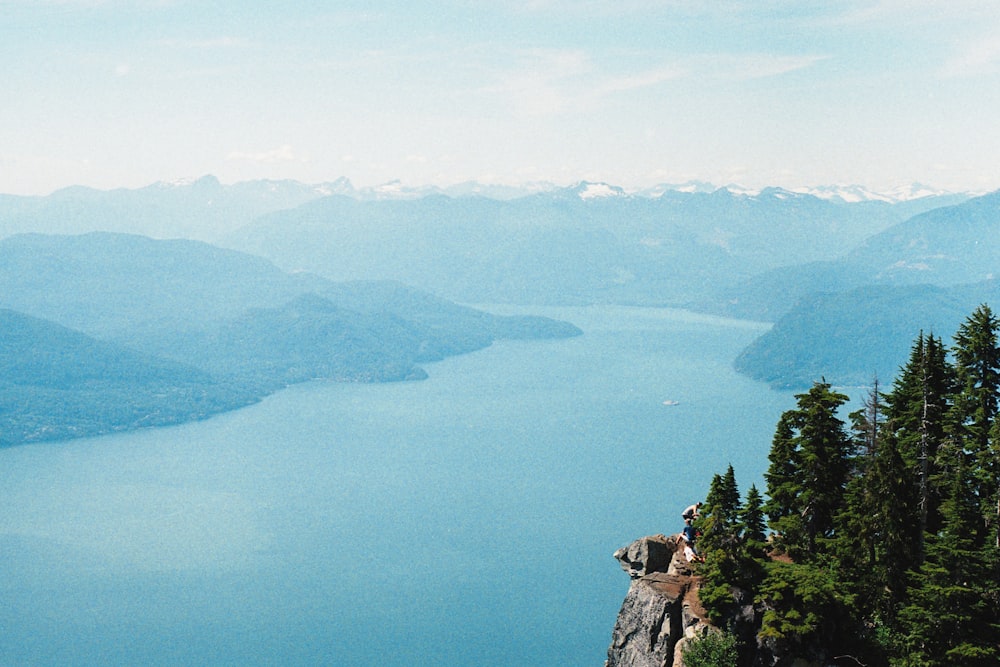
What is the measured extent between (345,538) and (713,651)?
322ft

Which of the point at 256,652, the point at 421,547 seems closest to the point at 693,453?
the point at 421,547

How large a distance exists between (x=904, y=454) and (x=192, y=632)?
79.6 metres

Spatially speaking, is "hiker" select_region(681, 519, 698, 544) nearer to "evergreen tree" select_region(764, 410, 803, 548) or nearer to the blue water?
"evergreen tree" select_region(764, 410, 803, 548)

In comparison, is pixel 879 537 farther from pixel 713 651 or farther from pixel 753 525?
pixel 713 651

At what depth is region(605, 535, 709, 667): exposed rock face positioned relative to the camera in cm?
3769

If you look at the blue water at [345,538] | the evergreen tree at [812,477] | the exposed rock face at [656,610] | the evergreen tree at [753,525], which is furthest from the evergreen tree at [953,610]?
the blue water at [345,538]

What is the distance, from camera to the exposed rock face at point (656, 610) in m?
37.7

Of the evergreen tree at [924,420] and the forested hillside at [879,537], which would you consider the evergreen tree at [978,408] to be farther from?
the evergreen tree at [924,420]

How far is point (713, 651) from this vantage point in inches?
1380

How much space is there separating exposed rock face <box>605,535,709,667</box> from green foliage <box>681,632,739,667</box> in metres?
0.86

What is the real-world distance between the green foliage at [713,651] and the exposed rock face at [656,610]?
859 mm

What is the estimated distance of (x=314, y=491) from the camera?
152500mm

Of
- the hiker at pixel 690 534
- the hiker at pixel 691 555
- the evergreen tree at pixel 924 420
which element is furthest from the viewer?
the hiker at pixel 690 534

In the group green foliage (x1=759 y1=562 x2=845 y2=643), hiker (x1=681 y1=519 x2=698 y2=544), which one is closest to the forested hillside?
green foliage (x1=759 y1=562 x2=845 y2=643)
